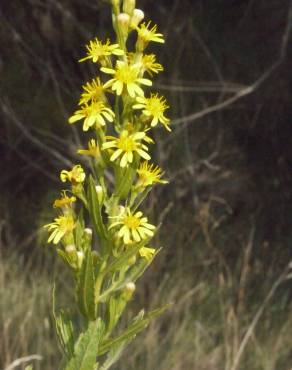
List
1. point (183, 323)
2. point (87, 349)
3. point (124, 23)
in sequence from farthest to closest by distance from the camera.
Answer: point (183, 323), point (124, 23), point (87, 349)

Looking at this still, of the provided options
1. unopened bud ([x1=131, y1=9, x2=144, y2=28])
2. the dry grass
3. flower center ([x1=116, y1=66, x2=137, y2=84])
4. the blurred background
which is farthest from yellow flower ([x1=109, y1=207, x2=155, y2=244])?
the blurred background

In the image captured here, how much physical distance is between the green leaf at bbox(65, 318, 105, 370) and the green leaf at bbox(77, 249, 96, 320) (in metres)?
0.02

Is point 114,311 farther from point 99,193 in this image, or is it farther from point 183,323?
point 183,323

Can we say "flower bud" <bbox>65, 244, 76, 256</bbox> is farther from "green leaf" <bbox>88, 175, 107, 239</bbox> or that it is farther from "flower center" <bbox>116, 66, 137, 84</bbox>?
"flower center" <bbox>116, 66, 137, 84</bbox>

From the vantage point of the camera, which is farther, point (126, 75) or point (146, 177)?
point (146, 177)

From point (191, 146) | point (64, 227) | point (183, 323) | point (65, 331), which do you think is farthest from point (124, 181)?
point (191, 146)

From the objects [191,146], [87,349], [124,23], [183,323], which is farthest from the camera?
[191,146]

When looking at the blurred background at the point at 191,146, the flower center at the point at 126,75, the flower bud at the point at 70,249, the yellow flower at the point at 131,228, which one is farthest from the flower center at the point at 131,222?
the blurred background at the point at 191,146

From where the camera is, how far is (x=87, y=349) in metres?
1.10

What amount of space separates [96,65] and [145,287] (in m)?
1.29

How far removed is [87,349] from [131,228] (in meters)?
0.20

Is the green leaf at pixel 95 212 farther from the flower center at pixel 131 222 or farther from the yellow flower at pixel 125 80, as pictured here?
the yellow flower at pixel 125 80

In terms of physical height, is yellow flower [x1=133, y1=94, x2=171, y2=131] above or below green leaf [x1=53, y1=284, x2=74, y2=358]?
above

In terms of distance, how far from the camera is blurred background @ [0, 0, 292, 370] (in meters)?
3.70
